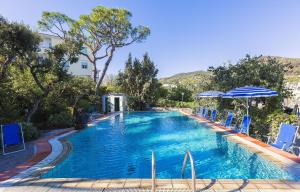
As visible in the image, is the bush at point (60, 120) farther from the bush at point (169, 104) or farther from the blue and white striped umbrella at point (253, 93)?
the bush at point (169, 104)

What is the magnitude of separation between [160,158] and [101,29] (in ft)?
75.2

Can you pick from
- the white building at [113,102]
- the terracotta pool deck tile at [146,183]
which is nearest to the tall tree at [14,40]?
the terracotta pool deck tile at [146,183]

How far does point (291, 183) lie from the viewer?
15.1ft

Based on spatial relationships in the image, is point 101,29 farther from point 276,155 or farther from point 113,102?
point 276,155

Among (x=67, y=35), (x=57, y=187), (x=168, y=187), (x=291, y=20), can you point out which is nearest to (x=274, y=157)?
(x=168, y=187)

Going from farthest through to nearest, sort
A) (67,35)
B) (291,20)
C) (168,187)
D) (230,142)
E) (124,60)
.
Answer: (124,60) → (67,35) → (291,20) → (230,142) → (168,187)

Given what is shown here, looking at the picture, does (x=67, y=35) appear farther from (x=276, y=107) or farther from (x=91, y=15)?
(x=276, y=107)

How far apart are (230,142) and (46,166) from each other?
6.64 m

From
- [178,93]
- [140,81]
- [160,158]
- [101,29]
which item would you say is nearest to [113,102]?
[140,81]

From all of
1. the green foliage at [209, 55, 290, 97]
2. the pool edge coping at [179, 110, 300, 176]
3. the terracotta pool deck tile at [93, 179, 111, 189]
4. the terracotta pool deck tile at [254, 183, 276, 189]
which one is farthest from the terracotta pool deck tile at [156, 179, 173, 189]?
the green foliage at [209, 55, 290, 97]

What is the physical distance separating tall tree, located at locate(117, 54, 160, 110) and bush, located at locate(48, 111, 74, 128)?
50.9 ft

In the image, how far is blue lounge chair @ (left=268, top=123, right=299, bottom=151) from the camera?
7.18 meters

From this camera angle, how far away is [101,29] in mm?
28000

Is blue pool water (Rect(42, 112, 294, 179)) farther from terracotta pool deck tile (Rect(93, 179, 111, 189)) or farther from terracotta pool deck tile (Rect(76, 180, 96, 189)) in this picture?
terracotta pool deck tile (Rect(93, 179, 111, 189))
